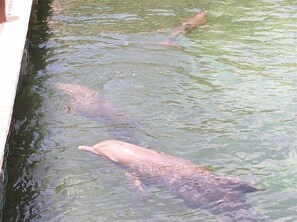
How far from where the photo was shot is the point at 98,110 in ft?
26.2

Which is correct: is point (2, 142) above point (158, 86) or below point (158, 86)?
above

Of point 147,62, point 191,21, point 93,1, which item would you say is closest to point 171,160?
point 147,62

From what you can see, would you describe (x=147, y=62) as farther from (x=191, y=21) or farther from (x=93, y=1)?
(x=93, y=1)

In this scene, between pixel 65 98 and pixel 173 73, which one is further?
pixel 173 73

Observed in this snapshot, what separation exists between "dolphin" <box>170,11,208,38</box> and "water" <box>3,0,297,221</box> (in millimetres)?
136

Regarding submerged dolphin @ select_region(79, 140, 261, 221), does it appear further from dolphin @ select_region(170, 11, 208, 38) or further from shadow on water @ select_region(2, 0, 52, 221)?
dolphin @ select_region(170, 11, 208, 38)

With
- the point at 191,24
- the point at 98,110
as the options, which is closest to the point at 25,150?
the point at 98,110

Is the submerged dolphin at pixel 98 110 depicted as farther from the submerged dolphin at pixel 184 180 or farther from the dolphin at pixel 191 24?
the dolphin at pixel 191 24

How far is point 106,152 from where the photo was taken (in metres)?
6.88

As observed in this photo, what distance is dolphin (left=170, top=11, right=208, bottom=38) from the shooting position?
11.0m

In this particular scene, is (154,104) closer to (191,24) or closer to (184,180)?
(184,180)

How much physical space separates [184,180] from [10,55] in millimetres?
2855

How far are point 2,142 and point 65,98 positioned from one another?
2998mm

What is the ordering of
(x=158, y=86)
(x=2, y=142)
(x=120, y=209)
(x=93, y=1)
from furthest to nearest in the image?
(x=93, y=1) < (x=158, y=86) < (x=120, y=209) < (x=2, y=142)
